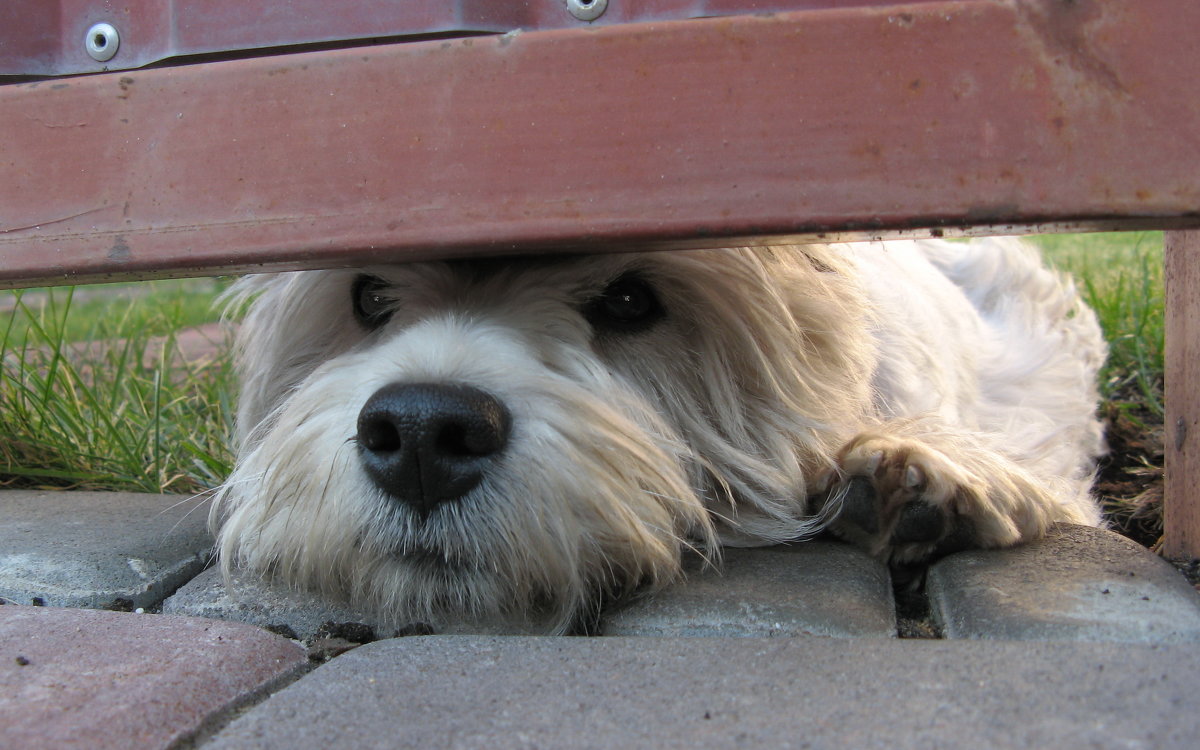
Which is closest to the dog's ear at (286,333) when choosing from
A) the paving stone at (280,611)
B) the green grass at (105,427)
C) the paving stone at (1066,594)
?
the green grass at (105,427)

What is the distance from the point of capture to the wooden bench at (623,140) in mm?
1218

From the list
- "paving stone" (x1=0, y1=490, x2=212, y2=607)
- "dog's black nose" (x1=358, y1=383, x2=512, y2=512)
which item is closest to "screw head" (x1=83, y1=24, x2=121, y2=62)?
Result: "dog's black nose" (x1=358, y1=383, x2=512, y2=512)

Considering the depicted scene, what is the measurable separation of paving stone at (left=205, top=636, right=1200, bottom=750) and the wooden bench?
1.64ft

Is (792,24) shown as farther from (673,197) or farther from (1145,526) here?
(1145,526)

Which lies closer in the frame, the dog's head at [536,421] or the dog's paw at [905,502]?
the dog's head at [536,421]

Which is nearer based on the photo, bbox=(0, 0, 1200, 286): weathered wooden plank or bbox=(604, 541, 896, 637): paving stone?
bbox=(0, 0, 1200, 286): weathered wooden plank

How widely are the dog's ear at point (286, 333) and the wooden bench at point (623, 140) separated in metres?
0.59

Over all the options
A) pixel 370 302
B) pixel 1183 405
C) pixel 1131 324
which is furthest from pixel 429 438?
pixel 1131 324

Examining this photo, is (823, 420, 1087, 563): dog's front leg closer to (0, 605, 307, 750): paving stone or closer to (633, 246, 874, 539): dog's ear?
(633, 246, 874, 539): dog's ear

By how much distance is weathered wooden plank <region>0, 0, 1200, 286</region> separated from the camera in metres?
1.22

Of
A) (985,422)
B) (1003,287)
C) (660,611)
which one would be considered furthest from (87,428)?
(1003,287)

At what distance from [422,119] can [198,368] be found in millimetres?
2649

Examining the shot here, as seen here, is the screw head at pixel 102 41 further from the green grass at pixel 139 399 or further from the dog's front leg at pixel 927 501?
the dog's front leg at pixel 927 501

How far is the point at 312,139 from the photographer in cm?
140
